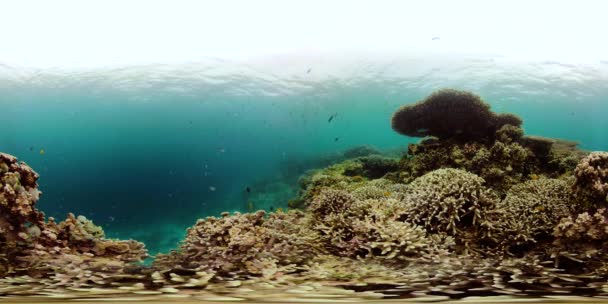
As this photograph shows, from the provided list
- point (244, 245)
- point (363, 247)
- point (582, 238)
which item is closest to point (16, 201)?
point (244, 245)

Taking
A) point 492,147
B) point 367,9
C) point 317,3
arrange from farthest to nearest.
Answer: point 367,9 → point 317,3 → point 492,147

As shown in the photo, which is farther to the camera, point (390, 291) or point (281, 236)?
point (281, 236)

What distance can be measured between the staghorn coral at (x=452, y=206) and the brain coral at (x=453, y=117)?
3.76 m

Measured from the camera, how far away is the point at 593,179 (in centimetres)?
448

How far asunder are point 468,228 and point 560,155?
185 inches

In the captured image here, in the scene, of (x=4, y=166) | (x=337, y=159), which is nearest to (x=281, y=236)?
(x=4, y=166)

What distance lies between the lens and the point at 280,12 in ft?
36.4

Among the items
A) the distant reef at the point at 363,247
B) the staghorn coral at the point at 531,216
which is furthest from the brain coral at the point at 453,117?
the staghorn coral at the point at 531,216

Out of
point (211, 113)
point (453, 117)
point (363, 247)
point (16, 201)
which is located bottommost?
point (363, 247)

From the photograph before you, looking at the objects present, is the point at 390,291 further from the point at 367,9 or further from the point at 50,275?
the point at 367,9

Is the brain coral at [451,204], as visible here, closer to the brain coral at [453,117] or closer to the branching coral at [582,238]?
the branching coral at [582,238]

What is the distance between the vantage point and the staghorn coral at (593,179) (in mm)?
4379

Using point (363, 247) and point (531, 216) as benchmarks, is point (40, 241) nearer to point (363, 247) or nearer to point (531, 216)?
point (363, 247)

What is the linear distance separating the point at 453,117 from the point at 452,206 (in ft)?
13.9
